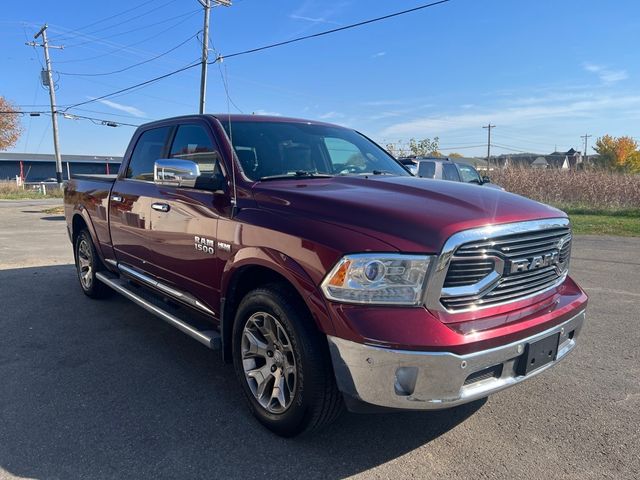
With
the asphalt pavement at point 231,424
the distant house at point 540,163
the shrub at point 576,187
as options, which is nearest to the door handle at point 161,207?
the asphalt pavement at point 231,424

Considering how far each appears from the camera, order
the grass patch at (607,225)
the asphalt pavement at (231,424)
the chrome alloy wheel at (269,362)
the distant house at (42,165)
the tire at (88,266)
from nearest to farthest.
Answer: the asphalt pavement at (231,424)
the chrome alloy wheel at (269,362)
the tire at (88,266)
the grass patch at (607,225)
the distant house at (42,165)

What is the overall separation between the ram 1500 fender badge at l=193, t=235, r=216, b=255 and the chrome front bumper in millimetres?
1262

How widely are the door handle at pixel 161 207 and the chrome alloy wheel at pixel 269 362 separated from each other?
1.36m

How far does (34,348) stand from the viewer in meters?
4.27

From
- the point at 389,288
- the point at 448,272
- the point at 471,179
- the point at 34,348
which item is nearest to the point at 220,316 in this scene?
the point at 389,288

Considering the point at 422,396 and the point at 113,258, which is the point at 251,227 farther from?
the point at 113,258

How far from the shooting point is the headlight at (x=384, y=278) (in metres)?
2.31

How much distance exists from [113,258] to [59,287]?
204 centimetres

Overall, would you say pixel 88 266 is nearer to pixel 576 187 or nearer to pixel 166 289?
pixel 166 289

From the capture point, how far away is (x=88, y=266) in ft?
19.3

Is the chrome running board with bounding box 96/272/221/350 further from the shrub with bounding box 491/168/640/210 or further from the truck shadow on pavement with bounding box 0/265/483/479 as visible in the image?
the shrub with bounding box 491/168/640/210

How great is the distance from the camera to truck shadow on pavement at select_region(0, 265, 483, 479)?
8.52 feet

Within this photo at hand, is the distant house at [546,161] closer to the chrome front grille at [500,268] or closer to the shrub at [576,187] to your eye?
the shrub at [576,187]

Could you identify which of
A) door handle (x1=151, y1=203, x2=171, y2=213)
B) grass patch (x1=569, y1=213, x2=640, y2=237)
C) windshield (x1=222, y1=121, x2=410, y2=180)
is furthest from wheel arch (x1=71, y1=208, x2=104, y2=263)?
grass patch (x1=569, y1=213, x2=640, y2=237)
